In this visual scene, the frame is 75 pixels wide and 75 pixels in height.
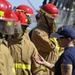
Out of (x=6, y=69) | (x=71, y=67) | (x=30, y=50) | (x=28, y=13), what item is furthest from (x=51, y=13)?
(x=6, y=69)

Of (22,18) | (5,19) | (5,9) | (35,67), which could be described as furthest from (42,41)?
(5,19)

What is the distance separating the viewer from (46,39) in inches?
320

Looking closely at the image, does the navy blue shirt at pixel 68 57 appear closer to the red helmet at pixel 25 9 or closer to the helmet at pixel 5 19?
the helmet at pixel 5 19

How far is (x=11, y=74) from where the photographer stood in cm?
557

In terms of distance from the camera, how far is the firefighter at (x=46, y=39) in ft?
26.7

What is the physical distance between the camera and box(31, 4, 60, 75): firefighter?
26.7ft

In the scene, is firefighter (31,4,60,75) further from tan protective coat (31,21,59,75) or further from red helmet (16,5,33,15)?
red helmet (16,5,33,15)

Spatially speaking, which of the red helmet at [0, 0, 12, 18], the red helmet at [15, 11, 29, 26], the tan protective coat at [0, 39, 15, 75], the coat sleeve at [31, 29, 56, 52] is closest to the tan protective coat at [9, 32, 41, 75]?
the red helmet at [15, 11, 29, 26]

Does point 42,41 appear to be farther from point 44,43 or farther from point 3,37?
point 3,37

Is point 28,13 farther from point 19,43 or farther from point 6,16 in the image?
point 6,16

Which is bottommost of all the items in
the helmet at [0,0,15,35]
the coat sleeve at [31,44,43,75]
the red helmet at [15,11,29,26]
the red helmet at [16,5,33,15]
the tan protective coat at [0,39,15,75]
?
the coat sleeve at [31,44,43,75]

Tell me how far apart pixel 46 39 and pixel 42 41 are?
0.08 metres

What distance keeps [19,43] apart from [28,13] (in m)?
1.74

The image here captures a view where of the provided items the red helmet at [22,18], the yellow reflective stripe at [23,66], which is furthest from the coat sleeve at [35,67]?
the red helmet at [22,18]
